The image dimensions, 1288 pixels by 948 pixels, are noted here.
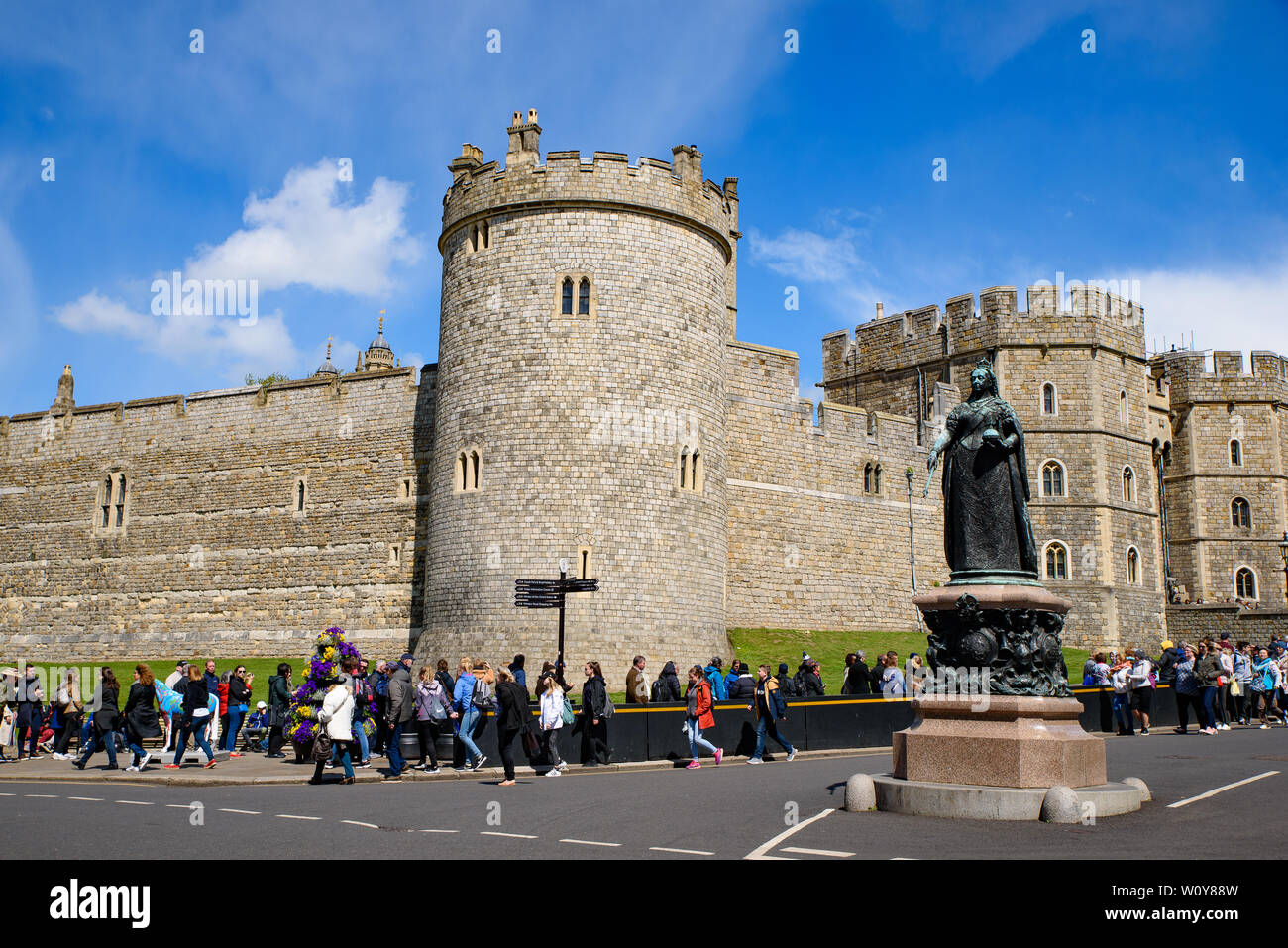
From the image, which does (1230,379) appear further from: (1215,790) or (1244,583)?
(1215,790)

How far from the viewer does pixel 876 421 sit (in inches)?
1405

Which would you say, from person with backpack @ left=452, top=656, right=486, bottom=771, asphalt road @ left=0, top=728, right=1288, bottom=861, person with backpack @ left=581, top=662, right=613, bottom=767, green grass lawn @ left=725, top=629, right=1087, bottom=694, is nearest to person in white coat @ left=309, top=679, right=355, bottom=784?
asphalt road @ left=0, top=728, right=1288, bottom=861

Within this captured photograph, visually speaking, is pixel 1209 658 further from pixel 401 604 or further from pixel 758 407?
pixel 401 604

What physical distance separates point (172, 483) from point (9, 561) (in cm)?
691

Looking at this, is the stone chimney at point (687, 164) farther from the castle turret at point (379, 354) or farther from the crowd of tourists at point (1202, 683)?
the castle turret at point (379, 354)

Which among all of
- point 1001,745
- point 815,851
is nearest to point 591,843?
point 815,851

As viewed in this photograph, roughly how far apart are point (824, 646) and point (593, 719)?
15403 mm

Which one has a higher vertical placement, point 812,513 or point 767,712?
point 812,513

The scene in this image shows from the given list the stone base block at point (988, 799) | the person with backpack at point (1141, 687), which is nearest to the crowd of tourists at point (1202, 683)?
the person with backpack at point (1141, 687)

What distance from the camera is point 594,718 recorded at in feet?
53.7

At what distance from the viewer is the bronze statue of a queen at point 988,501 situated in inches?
414

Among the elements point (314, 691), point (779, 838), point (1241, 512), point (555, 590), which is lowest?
point (779, 838)

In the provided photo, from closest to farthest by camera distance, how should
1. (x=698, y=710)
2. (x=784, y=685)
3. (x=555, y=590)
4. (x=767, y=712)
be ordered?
(x=698, y=710) → (x=767, y=712) → (x=555, y=590) → (x=784, y=685)
